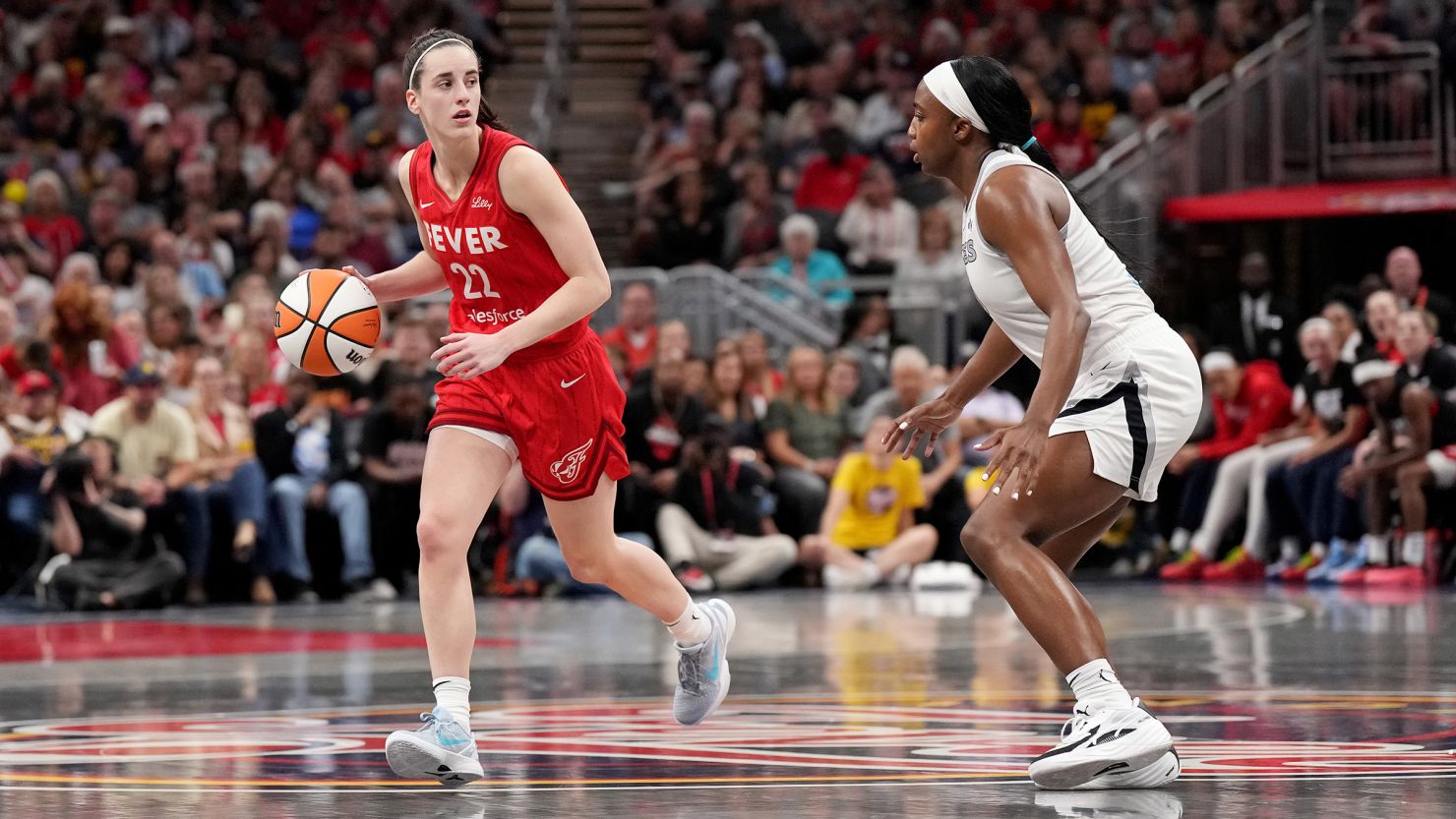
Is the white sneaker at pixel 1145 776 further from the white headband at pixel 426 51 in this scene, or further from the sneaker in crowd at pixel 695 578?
the sneaker in crowd at pixel 695 578

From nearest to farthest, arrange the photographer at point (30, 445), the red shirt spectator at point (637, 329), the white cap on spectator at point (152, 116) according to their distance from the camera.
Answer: the photographer at point (30, 445)
the red shirt spectator at point (637, 329)
the white cap on spectator at point (152, 116)

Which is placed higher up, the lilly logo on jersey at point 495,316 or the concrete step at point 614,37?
the concrete step at point 614,37

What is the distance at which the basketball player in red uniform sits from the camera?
5.55m

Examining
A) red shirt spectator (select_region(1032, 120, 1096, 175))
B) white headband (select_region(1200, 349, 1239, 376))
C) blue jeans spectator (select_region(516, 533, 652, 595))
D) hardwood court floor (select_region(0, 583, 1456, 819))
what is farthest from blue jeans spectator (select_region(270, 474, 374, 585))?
red shirt spectator (select_region(1032, 120, 1096, 175))

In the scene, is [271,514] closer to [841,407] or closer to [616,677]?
[841,407]

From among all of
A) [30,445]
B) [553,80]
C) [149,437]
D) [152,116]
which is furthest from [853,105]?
[30,445]

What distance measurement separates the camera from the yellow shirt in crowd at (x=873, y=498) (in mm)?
13820

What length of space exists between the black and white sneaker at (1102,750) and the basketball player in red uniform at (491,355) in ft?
4.65

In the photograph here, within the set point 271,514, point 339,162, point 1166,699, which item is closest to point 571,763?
point 1166,699

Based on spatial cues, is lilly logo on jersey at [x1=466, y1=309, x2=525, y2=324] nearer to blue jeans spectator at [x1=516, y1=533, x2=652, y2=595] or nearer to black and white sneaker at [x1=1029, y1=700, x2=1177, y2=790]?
black and white sneaker at [x1=1029, y1=700, x2=1177, y2=790]

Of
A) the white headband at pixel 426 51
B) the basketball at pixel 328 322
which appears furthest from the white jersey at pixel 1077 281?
the basketball at pixel 328 322

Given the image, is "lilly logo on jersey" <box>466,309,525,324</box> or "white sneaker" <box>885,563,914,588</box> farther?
"white sneaker" <box>885,563,914,588</box>

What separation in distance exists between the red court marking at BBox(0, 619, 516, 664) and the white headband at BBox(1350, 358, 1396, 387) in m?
5.94

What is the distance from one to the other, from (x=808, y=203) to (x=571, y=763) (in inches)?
495
